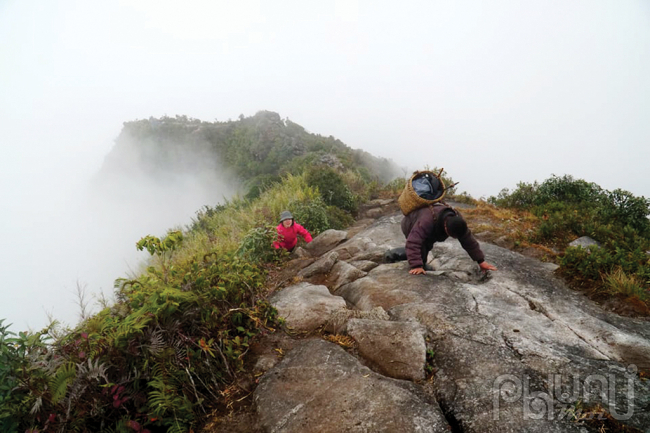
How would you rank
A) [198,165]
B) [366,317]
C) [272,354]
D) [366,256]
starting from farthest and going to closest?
[198,165]
[366,256]
[366,317]
[272,354]

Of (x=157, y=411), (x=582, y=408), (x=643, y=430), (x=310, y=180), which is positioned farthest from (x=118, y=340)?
(x=310, y=180)

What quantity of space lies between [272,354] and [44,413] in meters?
1.60

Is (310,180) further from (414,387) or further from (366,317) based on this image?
(414,387)

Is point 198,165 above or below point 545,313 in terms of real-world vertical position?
above

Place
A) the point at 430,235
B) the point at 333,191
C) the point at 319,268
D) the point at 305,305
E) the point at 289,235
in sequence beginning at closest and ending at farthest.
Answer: the point at 305,305 → the point at 430,235 → the point at 319,268 → the point at 289,235 → the point at 333,191

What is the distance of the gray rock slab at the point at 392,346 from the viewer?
264cm

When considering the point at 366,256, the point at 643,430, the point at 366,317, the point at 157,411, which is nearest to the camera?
the point at 643,430

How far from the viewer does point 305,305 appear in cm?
374

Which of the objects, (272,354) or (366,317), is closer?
(272,354)

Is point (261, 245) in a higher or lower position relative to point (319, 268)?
higher

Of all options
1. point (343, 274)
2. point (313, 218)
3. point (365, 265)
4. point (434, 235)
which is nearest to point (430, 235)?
point (434, 235)

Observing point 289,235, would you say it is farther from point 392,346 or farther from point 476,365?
point 476,365

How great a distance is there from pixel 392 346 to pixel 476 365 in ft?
2.27

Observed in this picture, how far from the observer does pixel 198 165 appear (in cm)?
4250
